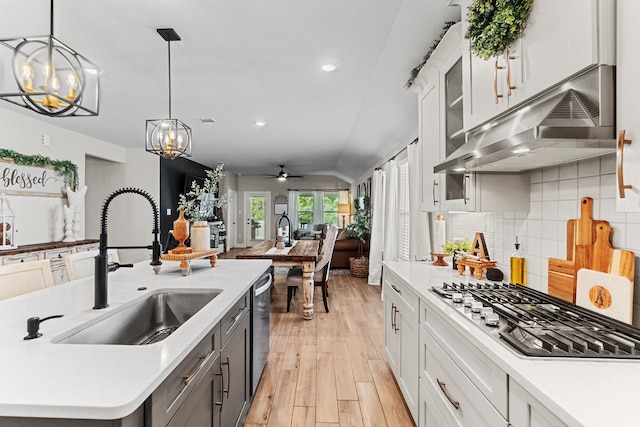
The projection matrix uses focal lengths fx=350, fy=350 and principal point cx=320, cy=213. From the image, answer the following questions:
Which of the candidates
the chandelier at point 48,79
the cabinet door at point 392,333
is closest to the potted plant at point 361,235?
the cabinet door at point 392,333

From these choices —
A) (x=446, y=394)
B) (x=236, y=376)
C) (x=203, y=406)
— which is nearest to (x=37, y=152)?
(x=236, y=376)

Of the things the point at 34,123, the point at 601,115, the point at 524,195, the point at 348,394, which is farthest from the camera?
the point at 34,123

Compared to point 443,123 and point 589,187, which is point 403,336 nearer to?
point 589,187

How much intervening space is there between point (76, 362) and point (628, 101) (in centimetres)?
175

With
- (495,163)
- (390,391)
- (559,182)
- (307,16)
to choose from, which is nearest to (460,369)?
(495,163)

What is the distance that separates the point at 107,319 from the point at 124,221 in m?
6.49

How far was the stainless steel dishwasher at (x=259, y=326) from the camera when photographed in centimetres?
226

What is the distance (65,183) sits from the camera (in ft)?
16.9

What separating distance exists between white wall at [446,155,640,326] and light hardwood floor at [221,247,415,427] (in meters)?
1.23

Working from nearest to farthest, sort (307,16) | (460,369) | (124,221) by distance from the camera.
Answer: (460,369), (307,16), (124,221)

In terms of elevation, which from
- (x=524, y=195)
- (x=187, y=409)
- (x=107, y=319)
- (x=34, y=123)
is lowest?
(x=187, y=409)

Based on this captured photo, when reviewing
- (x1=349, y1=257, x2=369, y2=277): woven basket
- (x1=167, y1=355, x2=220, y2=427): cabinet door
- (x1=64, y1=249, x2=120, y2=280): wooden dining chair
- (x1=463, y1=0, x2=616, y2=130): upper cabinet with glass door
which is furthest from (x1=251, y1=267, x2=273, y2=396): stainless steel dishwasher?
(x1=349, y1=257, x2=369, y2=277): woven basket

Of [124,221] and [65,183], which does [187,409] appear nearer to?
[65,183]

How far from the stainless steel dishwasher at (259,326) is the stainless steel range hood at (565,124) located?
1607 mm
